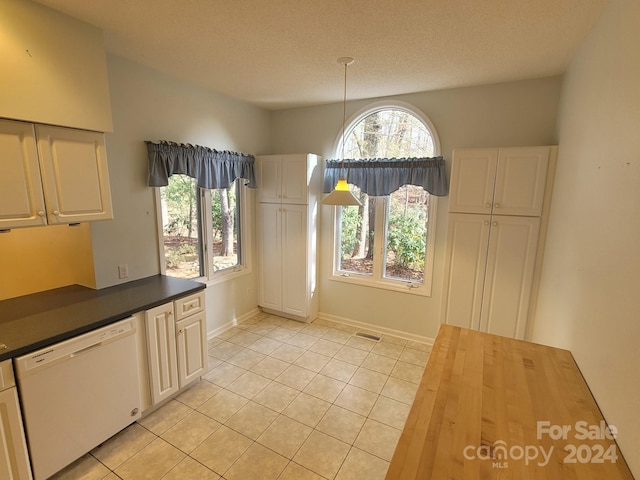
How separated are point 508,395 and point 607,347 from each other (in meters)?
0.45

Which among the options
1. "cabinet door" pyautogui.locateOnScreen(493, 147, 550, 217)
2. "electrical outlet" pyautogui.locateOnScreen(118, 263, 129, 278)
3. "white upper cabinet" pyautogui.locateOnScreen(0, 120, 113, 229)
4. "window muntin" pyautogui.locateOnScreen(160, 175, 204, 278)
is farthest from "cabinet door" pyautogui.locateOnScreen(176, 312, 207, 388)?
"cabinet door" pyautogui.locateOnScreen(493, 147, 550, 217)

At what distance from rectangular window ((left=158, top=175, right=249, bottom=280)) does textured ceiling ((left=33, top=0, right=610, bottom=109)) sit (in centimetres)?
114

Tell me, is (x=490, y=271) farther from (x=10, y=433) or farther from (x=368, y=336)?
(x=10, y=433)

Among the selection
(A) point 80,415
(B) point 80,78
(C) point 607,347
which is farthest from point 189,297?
(C) point 607,347

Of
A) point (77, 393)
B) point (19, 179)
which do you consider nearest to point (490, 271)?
point (77, 393)

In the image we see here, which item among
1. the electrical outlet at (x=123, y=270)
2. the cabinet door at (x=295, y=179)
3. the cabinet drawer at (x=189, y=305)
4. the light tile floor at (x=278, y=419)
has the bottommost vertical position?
the light tile floor at (x=278, y=419)

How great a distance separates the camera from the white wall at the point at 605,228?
1133 millimetres

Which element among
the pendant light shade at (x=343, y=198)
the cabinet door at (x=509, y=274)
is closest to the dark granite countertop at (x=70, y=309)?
the pendant light shade at (x=343, y=198)

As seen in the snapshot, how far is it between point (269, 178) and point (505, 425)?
10.9ft

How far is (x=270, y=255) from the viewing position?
3.97m

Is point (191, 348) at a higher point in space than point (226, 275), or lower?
lower

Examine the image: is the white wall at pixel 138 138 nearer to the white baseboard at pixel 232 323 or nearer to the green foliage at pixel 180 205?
the green foliage at pixel 180 205

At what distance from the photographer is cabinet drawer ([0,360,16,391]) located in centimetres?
146

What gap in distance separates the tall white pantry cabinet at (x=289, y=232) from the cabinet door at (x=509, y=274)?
6.46ft
